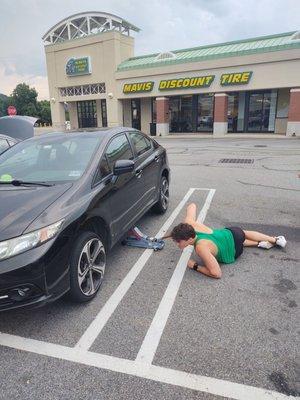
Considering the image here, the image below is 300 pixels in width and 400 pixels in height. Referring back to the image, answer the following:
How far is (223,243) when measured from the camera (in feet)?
13.0

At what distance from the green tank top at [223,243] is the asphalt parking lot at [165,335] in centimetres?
15

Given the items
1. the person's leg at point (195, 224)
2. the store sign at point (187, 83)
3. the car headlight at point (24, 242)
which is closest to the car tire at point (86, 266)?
the car headlight at point (24, 242)

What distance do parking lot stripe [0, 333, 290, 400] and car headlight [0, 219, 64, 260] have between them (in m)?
0.79

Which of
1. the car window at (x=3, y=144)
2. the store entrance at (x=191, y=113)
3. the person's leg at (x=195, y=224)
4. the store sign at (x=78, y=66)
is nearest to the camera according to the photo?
the person's leg at (x=195, y=224)

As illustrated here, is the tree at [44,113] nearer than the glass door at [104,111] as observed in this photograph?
No

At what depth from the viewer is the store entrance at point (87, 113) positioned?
31697 millimetres

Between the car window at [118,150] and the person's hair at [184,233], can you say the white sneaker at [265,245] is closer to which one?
the person's hair at [184,233]

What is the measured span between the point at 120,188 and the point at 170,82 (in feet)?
73.9

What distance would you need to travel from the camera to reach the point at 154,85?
25.7 m

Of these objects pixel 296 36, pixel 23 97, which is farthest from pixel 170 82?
pixel 23 97

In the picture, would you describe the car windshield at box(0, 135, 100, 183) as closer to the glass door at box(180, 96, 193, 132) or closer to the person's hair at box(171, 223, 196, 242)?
the person's hair at box(171, 223, 196, 242)

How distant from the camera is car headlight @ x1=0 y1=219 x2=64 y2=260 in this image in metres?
2.61

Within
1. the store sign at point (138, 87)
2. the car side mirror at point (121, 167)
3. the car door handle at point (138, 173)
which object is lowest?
the car door handle at point (138, 173)

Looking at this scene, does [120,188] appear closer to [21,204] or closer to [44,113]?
[21,204]
